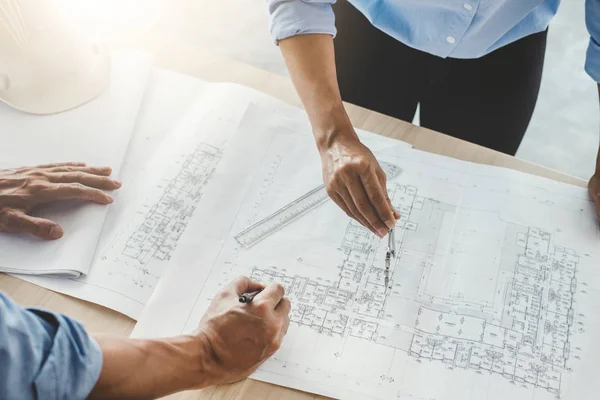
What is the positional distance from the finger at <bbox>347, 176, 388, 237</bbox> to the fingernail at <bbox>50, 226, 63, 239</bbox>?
17.9 inches

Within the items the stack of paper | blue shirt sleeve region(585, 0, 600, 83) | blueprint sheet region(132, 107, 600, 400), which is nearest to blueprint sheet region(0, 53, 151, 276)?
the stack of paper

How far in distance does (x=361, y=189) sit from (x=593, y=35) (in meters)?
0.46

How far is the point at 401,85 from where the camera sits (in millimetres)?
1368

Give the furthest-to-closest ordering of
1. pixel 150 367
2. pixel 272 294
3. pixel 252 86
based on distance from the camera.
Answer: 1. pixel 252 86
2. pixel 272 294
3. pixel 150 367

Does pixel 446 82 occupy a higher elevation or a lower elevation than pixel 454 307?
higher

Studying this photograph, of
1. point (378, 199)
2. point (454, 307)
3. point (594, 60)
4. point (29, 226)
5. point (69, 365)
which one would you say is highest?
point (594, 60)

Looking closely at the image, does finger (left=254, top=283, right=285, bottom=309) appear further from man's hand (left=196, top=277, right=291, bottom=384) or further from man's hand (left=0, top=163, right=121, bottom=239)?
man's hand (left=0, top=163, right=121, bottom=239)

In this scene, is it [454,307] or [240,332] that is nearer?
[240,332]

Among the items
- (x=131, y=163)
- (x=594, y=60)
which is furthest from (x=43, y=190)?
(x=594, y=60)

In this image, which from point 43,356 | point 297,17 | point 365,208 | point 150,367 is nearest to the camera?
point 43,356

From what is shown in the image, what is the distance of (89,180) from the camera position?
109 centimetres

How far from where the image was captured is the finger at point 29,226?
1.02 meters

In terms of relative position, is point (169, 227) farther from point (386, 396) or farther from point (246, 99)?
point (386, 396)

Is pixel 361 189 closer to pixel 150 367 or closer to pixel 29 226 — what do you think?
pixel 150 367
